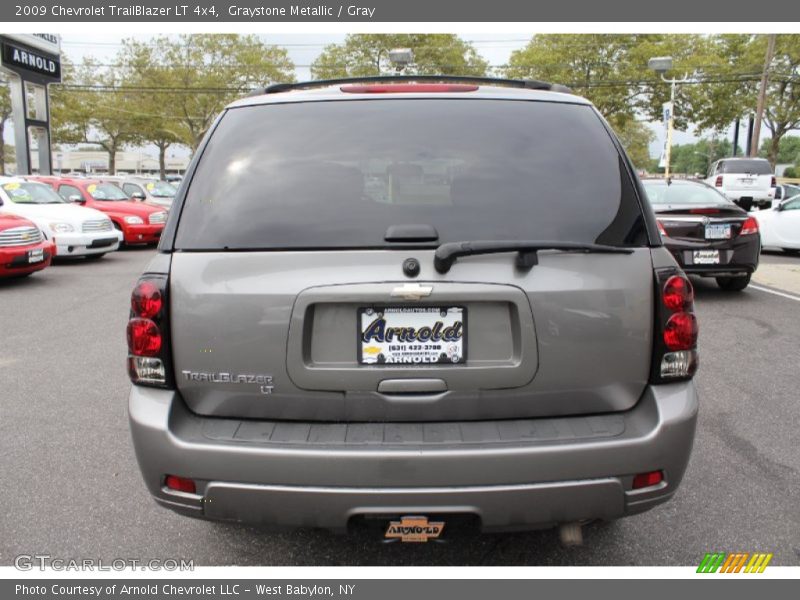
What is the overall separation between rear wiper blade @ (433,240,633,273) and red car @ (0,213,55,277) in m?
9.39

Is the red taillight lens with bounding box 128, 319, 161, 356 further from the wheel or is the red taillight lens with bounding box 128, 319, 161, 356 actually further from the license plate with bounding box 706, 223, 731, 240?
the wheel

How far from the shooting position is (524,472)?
207 cm

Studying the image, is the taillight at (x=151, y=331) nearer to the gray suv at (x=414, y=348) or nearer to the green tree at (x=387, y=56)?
the gray suv at (x=414, y=348)

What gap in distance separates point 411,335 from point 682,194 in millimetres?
8358

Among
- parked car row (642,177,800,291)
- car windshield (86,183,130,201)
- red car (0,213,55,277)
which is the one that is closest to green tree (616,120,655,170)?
car windshield (86,183,130,201)

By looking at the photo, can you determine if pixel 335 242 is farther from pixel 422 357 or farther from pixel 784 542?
pixel 784 542

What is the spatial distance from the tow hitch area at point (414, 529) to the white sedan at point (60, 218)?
1140 cm

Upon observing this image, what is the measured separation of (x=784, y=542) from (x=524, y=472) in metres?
1.57

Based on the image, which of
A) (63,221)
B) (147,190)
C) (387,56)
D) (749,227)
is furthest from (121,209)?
(387,56)

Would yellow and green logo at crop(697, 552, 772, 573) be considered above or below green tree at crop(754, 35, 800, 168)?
below

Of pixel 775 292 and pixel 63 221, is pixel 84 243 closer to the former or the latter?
pixel 63 221

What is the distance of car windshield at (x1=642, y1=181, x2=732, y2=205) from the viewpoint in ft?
29.7

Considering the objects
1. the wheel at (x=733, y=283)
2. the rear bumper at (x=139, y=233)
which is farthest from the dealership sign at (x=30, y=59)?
the wheel at (x=733, y=283)

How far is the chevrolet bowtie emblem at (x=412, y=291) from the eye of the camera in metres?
2.14
